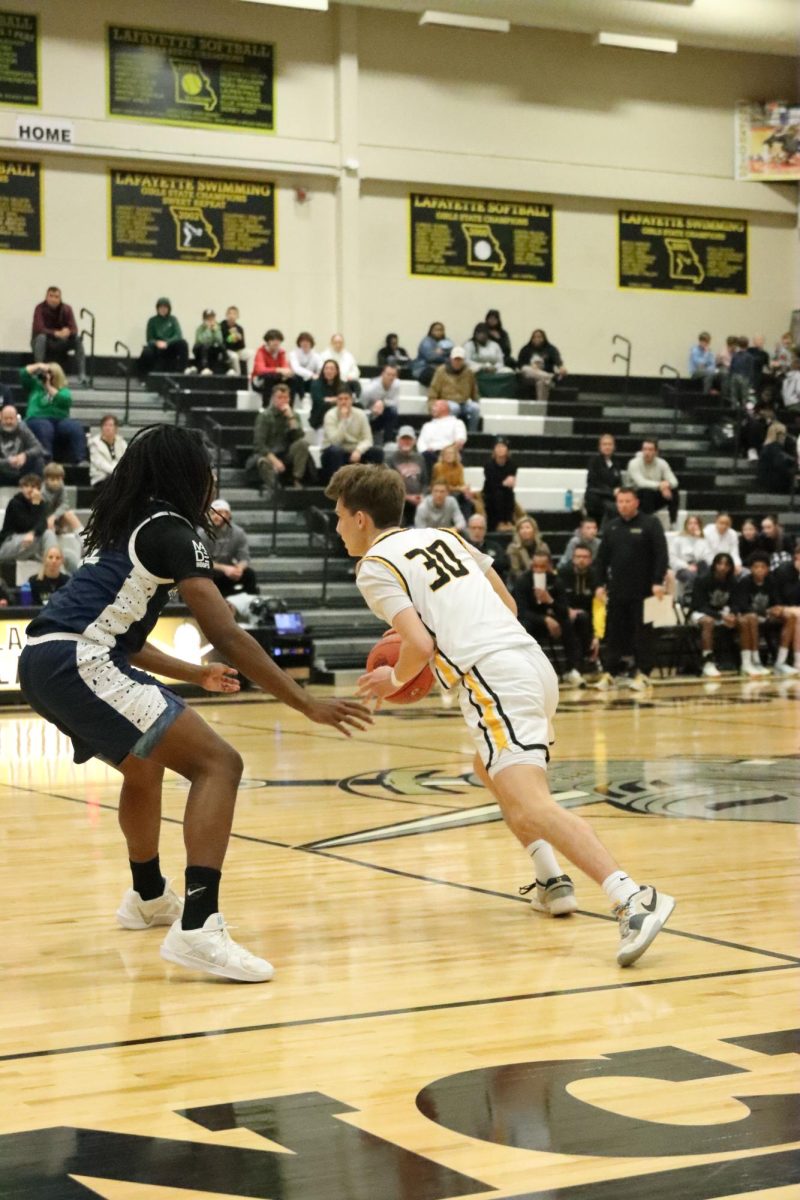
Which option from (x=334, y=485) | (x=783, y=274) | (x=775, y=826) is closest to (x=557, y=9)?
(x=783, y=274)

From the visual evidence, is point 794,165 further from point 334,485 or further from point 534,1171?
point 534,1171

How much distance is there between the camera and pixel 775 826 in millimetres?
7398

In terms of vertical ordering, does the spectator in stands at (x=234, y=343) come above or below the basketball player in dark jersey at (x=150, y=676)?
above

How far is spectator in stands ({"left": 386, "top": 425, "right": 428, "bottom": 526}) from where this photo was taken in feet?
61.2

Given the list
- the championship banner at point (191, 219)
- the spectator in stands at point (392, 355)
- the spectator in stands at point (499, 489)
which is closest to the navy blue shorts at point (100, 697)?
the spectator in stands at point (499, 489)

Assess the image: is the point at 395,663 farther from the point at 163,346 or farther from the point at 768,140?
the point at 768,140

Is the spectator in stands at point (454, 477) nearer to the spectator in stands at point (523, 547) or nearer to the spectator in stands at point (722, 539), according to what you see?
the spectator in stands at point (523, 547)

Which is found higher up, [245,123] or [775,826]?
[245,123]

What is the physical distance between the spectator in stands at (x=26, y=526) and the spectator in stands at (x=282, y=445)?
12.2 feet

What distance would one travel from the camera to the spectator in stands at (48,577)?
48.8 feet

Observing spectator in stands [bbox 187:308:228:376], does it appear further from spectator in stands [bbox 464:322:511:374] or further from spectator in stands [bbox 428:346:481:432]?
spectator in stands [bbox 464:322:511:374]

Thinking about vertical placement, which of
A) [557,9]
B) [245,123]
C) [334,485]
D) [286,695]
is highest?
[557,9]

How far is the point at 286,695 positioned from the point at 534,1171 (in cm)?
191

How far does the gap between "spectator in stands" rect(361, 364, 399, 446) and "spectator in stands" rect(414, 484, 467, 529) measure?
103 inches
